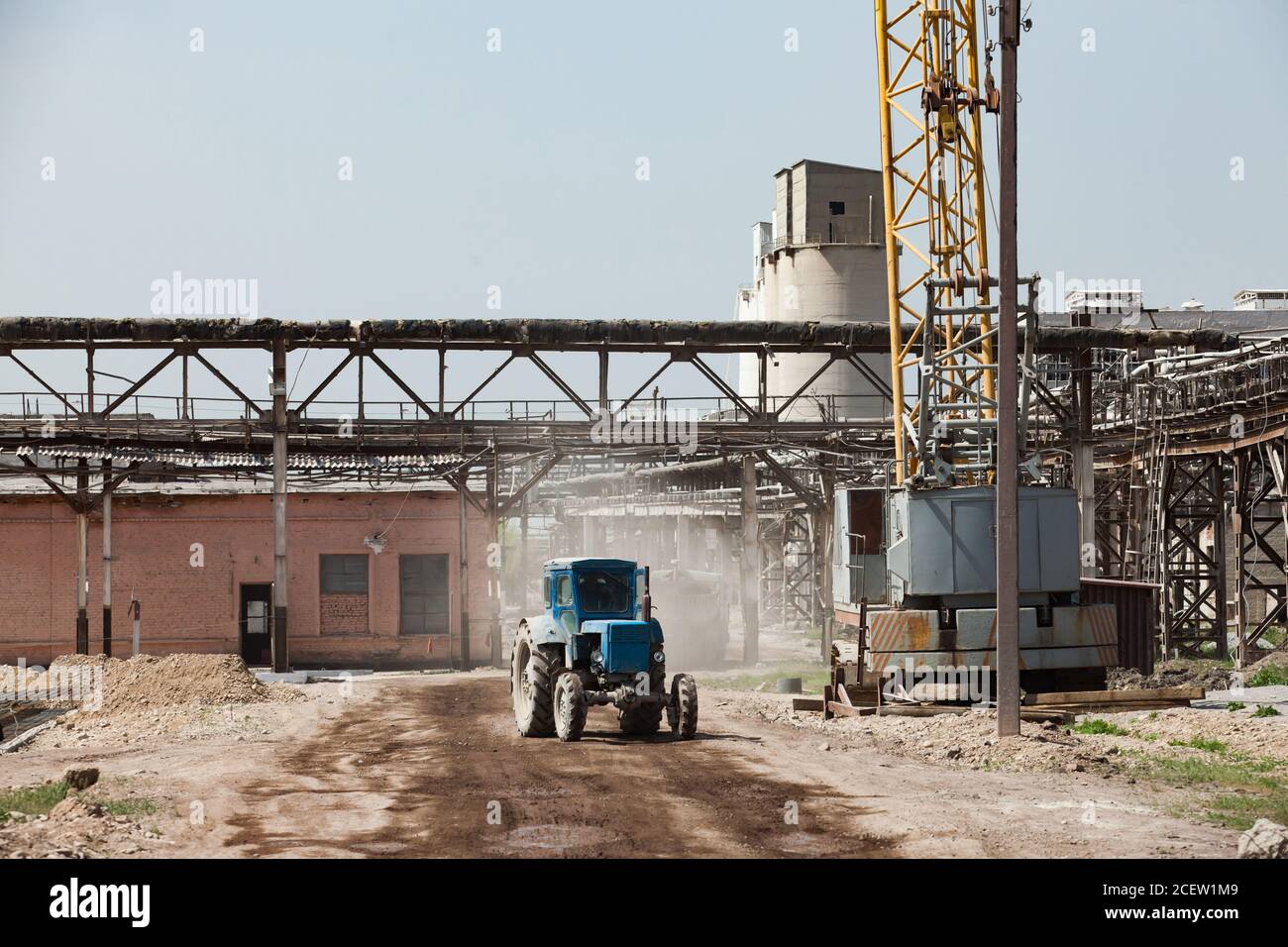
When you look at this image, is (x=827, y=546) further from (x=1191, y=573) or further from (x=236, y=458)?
(x=236, y=458)

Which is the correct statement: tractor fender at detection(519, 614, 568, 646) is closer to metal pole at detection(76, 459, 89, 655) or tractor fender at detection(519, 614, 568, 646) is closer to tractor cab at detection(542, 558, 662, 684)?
tractor cab at detection(542, 558, 662, 684)

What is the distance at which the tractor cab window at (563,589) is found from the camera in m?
18.8

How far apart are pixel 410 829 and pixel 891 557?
34.8 ft

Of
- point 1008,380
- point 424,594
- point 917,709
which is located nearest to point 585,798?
point 1008,380

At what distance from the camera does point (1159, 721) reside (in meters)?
17.9

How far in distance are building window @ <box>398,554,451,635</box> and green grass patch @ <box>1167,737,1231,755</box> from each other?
79.8ft

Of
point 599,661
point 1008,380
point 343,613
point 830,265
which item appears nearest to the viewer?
point 1008,380

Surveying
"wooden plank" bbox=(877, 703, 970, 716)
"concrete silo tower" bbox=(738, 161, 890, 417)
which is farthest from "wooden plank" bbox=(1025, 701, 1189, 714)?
"concrete silo tower" bbox=(738, 161, 890, 417)

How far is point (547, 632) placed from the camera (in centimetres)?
1902

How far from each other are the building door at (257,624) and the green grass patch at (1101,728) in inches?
980

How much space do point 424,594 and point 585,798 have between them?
82.3 feet

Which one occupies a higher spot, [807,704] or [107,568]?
[107,568]
